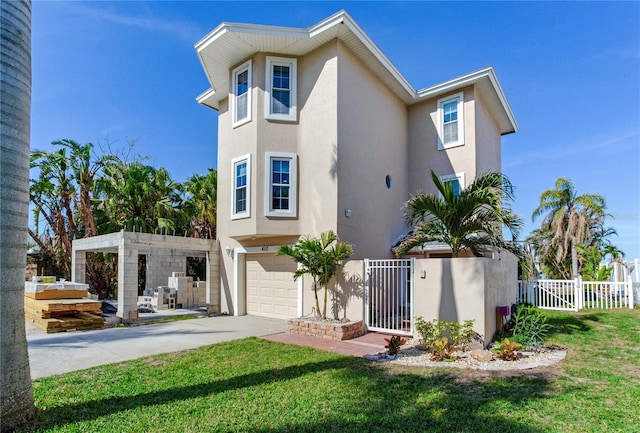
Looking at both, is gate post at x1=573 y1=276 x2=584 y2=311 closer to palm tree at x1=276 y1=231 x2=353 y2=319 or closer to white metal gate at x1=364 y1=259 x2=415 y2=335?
white metal gate at x1=364 y1=259 x2=415 y2=335

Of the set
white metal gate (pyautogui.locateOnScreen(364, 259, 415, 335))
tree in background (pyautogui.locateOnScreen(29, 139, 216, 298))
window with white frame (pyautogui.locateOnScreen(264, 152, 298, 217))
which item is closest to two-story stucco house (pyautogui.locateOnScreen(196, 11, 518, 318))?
window with white frame (pyautogui.locateOnScreen(264, 152, 298, 217))

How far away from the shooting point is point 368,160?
523 inches

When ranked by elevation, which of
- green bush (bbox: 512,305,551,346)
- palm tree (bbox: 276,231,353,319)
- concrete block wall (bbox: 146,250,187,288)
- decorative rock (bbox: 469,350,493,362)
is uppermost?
palm tree (bbox: 276,231,353,319)

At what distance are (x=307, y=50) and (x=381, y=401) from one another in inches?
456

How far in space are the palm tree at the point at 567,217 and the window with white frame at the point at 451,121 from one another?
43.2 feet

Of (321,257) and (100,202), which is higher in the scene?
(100,202)

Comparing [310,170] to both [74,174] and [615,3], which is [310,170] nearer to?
[615,3]

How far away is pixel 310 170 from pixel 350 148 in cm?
156

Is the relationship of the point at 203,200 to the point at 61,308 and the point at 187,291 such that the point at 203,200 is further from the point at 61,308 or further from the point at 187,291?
the point at 61,308

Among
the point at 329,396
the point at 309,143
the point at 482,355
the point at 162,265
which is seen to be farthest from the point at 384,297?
the point at 162,265

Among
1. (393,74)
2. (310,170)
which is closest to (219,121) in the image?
(310,170)

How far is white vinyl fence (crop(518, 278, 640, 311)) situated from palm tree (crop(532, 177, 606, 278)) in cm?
740

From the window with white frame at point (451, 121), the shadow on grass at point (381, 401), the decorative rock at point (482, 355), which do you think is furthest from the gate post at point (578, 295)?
the shadow on grass at point (381, 401)

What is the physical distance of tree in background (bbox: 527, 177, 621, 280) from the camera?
22.7 metres
